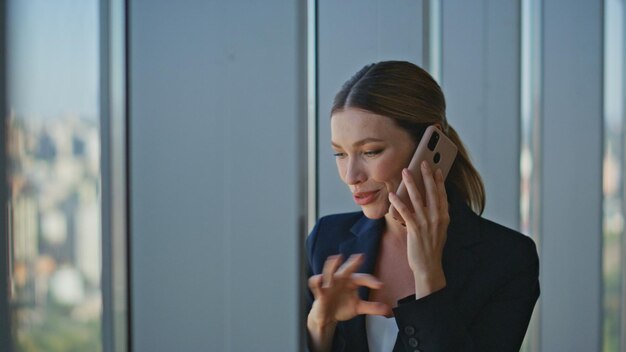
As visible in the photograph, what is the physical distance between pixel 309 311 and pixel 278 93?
430 mm

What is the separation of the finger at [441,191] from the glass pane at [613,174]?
2.64 meters

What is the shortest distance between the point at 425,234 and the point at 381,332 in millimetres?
229

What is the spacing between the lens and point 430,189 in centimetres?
134

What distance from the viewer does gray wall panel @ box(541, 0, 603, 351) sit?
138 inches

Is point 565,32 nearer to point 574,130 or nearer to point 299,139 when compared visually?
point 574,130

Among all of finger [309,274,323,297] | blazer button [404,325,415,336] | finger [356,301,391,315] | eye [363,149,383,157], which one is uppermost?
eye [363,149,383,157]

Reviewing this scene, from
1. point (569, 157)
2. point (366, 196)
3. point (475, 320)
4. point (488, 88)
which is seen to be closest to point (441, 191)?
point (366, 196)

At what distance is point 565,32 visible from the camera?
11.4 ft

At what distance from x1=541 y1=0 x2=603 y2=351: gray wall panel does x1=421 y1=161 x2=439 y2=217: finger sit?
2336 millimetres

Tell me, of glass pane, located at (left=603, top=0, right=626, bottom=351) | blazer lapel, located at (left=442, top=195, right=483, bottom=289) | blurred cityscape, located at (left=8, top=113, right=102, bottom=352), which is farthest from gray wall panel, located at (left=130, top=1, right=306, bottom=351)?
glass pane, located at (left=603, top=0, right=626, bottom=351)

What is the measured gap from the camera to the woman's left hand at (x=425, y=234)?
1272 millimetres

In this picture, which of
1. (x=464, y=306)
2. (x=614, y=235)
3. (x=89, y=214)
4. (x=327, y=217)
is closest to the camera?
(x=89, y=214)

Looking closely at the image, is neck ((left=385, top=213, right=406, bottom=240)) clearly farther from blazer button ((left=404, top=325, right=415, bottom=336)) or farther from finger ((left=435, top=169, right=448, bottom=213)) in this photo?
blazer button ((left=404, top=325, right=415, bottom=336))

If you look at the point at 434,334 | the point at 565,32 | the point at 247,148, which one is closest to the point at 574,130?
the point at 565,32
